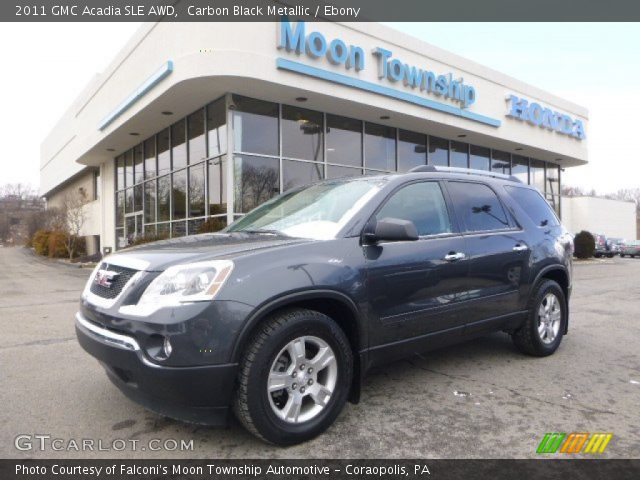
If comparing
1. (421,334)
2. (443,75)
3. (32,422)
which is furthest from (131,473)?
(443,75)

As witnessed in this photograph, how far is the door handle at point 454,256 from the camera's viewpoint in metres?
3.74

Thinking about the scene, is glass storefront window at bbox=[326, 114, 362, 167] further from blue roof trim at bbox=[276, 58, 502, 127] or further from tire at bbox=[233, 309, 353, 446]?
tire at bbox=[233, 309, 353, 446]

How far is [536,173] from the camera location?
2409 centimetres

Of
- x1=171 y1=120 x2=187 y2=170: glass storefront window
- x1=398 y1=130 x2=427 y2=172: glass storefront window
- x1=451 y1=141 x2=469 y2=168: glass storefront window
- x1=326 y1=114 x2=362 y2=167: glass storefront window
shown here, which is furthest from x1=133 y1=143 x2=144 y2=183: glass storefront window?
x1=451 y1=141 x2=469 y2=168: glass storefront window

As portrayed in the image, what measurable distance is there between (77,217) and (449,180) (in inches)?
992

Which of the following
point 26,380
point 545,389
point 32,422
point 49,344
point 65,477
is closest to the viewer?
point 65,477

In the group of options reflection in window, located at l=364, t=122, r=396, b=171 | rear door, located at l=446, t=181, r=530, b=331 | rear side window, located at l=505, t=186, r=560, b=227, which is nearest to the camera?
rear door, located at l=446, t=181, r=530, b=331

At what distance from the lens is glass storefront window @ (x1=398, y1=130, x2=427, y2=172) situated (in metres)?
17.6

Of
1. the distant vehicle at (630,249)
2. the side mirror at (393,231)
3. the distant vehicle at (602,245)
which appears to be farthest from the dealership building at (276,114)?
the distant vehicle at (630,249)

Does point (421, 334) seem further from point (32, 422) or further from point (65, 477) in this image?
point (32, 422)

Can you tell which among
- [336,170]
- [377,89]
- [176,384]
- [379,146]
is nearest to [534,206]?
[176,384]

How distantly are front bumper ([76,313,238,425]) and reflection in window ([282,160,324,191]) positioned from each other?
11383 millimetres

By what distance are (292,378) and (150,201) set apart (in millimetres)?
16842

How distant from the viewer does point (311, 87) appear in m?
12.8
